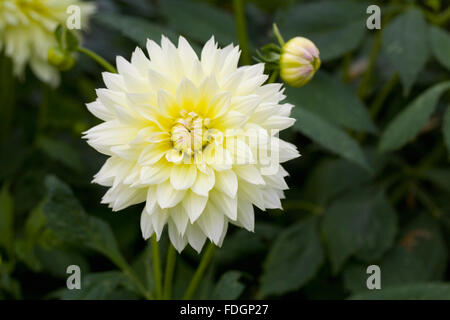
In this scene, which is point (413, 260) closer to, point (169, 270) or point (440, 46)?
point (440, 46)

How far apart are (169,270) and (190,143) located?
313 millimetres

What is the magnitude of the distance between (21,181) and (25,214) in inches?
4.5

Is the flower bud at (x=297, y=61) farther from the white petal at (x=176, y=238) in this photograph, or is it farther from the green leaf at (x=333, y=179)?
the green leaf at (x=333, y=179)

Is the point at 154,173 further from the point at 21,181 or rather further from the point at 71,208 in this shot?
the point at 21,181

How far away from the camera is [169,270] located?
127 cm

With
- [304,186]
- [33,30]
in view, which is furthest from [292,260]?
[33,30]

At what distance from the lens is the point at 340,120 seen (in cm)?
170

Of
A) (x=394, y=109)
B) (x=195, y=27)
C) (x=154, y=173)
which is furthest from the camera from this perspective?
(x=394, y=109)

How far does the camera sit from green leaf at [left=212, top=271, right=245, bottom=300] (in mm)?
1347

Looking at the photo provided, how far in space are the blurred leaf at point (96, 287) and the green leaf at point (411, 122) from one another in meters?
0.81

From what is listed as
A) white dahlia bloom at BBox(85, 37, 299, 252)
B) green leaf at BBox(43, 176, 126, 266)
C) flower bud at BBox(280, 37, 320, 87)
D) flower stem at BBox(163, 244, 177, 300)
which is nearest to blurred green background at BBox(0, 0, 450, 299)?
green leaf at BBox(43, 176, 126, 266)

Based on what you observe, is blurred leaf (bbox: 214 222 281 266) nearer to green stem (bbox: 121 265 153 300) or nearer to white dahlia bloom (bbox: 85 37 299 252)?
green stem (bbox: 121 265 153 300)
